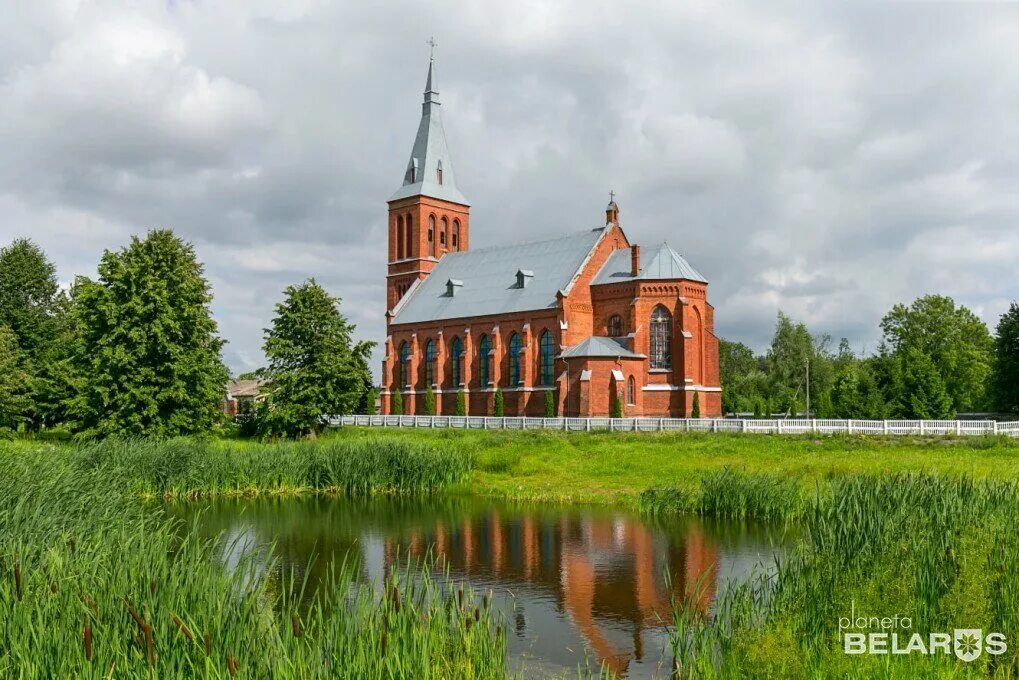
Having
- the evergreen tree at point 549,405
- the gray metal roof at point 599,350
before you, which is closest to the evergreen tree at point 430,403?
the evergreen tree at point 549,405

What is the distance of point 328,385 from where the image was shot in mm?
50812

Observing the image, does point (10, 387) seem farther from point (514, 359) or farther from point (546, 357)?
point (546, 357)

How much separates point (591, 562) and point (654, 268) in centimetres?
3866

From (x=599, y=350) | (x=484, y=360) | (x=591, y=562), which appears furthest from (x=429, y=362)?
(x=591, y=562)

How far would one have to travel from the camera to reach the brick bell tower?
239ft

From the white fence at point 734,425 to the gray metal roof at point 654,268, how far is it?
505 inches

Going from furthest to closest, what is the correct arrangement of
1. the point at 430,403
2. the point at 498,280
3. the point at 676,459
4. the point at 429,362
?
the point at 429,362 → the point at 498,280 → the point at 430,403 → the point at 676,459

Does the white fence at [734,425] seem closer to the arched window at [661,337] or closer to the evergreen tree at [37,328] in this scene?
the arched window at [661,337]

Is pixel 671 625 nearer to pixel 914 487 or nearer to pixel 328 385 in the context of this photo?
pixel 914 487

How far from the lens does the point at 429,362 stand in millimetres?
67812

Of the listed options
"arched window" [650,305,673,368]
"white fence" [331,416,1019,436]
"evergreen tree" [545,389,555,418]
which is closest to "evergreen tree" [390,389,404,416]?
"white fence" [331,416,1019,436]

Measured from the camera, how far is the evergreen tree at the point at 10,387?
1850 inches

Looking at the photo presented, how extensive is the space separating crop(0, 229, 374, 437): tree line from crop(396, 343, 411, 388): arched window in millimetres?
12741

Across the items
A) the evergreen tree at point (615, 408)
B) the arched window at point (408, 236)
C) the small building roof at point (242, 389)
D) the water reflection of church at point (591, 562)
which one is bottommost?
the water reflection of church at point (591, 562)
